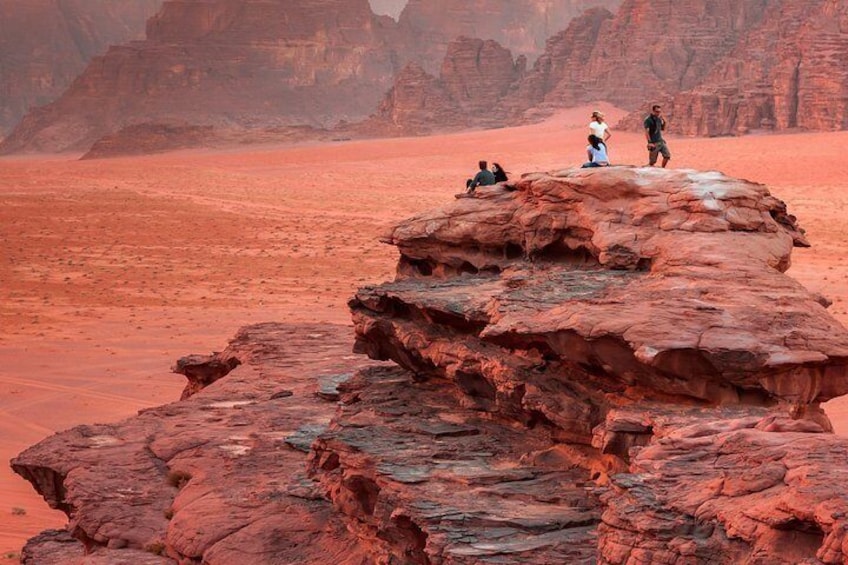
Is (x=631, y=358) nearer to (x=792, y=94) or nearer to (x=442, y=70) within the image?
(x=792, y=94)

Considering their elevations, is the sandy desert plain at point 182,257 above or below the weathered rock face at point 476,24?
below

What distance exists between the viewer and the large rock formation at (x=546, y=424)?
6980mm

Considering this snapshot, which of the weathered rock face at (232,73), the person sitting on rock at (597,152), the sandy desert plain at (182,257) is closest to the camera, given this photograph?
the person sitting on rock at (597,152)

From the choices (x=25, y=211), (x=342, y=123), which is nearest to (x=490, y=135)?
(x=342, y=123)

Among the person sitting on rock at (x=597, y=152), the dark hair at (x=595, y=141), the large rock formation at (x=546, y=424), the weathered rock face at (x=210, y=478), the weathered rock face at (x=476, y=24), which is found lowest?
the weathered rock face at (x=210, y=478)

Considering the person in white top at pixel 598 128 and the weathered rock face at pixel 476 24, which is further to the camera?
the weathered rock face at pixel 476 24

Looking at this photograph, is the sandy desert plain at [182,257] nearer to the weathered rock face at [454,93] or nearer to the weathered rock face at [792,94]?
the weathered rock face at [792,94]

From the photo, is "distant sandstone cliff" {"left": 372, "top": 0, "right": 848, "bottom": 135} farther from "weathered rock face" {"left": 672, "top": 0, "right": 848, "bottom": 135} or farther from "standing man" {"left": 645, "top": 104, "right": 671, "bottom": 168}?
"standing man" {"left": 645, "top": 104, "right": 671, "bottom": 168}

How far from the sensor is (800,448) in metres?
6.91

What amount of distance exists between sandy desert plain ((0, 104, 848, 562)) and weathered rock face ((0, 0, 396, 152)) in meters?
86.8

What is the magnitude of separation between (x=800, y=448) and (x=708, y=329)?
4.83 feet

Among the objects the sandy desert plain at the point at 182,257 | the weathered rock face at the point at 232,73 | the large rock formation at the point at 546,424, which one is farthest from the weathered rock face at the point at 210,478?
the weathered rock face at the point at 232,73

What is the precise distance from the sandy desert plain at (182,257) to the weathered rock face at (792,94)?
6545 mm

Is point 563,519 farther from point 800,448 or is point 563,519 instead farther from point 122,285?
point 122,285
